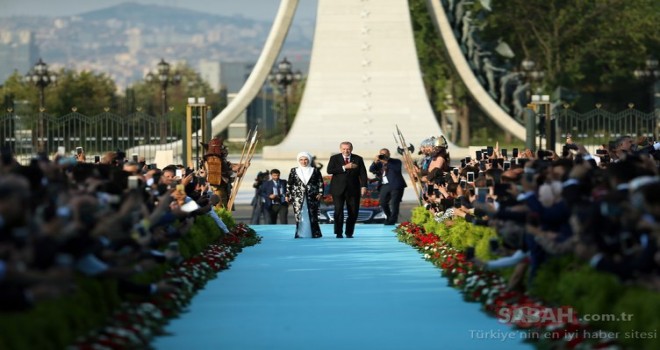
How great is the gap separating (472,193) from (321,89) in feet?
88.4

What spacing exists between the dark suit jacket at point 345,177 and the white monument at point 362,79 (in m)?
20.2

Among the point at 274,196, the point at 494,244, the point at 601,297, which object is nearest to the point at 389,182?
the point at 274,196

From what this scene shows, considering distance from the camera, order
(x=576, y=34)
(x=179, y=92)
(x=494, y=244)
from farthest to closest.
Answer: (x=179, y=92) → (x=576, y=34) → (x=494, y=244)

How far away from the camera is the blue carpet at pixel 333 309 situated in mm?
12727

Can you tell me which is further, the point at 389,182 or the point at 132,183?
the point at 389,182

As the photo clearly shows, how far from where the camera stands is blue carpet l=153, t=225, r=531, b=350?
41.8ft

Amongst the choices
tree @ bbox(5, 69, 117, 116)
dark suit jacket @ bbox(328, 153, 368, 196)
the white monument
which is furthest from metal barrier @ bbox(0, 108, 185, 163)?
tree @ bbox(5, 69, 117, 116)

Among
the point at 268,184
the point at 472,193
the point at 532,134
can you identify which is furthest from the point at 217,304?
the point at 532,134

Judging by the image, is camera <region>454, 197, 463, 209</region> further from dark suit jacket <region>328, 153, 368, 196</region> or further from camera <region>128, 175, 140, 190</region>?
camera <region>128, 175, 140, 190</region>

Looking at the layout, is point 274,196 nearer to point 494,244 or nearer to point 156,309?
point 494,244

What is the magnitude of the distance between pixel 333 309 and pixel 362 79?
3182 cm

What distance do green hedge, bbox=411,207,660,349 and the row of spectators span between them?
3057mm

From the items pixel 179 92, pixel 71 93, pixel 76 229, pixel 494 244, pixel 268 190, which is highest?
pixel 179 92

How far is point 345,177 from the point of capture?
→ 2602 cm
